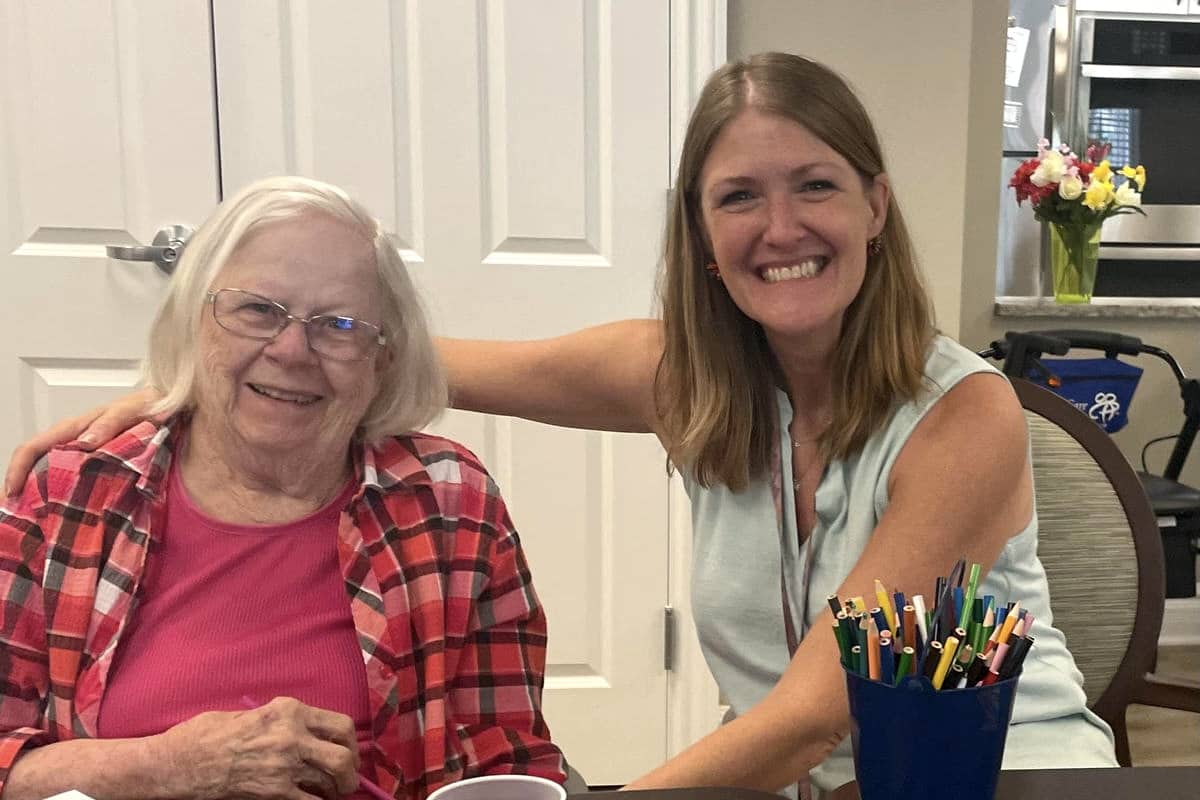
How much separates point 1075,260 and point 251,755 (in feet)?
11.0

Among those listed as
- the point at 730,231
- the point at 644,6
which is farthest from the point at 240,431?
the point at 644,6

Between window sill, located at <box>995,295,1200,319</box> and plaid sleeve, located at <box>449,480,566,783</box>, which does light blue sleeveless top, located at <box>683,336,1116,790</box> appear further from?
window sill, located at <box>995,295,1200,319</box>

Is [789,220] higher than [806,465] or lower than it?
higher

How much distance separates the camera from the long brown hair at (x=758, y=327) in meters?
1.14

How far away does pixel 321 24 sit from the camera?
2.16 metres

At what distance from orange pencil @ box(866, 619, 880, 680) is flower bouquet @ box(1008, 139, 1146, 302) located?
3.12 metres

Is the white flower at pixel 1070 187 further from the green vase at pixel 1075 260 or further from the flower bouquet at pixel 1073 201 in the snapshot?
the green vase at pixel 1075 260

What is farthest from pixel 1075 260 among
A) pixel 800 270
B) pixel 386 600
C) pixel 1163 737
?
pixel 386 600

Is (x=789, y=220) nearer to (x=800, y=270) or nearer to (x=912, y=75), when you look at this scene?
(x=800, y=270)

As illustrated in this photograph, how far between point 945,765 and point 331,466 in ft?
2.63

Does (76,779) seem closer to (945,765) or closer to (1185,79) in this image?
(945,765)

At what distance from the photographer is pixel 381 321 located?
3.93ft

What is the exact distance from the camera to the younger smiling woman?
1089mm

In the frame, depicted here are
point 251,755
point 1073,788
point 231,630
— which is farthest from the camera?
point 231,630
